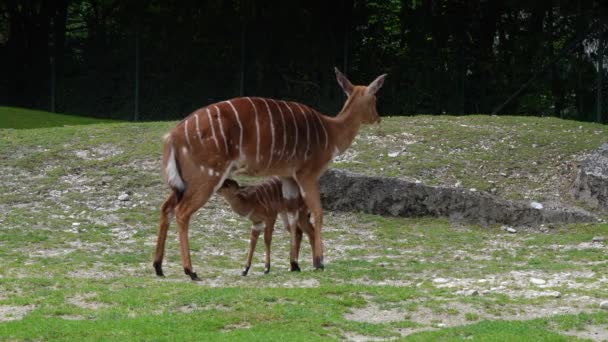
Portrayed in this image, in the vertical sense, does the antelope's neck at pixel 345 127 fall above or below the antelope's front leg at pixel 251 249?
above

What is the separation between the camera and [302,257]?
10312 millimetres

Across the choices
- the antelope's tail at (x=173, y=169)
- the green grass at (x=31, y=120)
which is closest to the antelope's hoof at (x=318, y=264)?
the antelope's tail at (x=173, y=169)

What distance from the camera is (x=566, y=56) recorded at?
1984 cm

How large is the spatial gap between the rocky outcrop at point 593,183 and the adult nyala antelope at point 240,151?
3.85 metres

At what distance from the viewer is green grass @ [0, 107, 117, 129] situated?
1838cm

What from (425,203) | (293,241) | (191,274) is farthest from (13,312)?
(425,203)

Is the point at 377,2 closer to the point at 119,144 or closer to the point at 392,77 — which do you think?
the point at 392,77

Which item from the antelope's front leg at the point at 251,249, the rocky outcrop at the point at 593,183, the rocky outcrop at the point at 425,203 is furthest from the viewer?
the rocky outcrop at the point at 593,183

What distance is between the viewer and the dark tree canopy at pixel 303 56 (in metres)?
20.6

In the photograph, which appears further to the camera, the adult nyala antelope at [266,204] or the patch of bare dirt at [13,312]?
the adult nyala antelope at [266,204]

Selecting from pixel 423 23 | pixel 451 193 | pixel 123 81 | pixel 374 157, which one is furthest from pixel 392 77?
pixel 451 193

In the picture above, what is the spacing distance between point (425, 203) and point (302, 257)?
2.56m

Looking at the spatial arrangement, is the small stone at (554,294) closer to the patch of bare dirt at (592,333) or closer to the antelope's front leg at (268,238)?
the patch of bare dirt at (592,333)

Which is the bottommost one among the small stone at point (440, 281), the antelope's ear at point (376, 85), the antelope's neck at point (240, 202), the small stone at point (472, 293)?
the small stone at point (440, 281)
